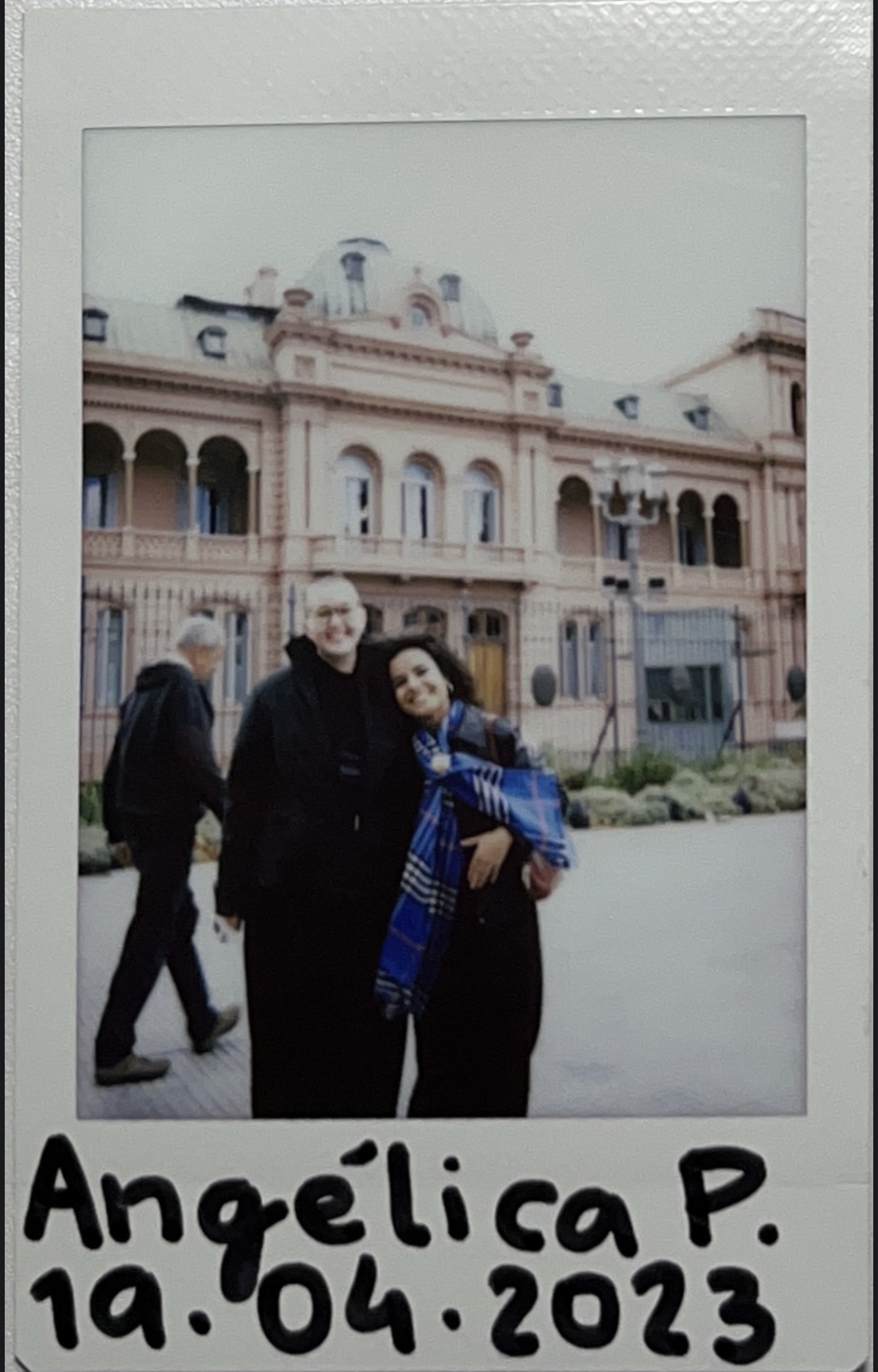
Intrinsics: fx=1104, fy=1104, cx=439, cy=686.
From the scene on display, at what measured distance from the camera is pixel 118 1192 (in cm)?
155

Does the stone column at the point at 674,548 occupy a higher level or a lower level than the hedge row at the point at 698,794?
higher

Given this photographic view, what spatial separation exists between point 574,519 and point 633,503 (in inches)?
3.5

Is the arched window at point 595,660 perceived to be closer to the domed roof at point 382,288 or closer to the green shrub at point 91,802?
the domed roof at point 382,288

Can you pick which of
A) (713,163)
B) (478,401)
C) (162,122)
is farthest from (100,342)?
(713,163)

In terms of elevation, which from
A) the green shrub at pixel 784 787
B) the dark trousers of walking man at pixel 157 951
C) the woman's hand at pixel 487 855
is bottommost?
the dark trousers of walking man at pixel 157 951

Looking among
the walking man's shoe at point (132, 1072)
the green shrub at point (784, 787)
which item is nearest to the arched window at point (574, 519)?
the green shrub at point (784, 787)

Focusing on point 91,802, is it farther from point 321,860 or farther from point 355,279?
point 355,279

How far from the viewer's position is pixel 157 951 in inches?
61.8

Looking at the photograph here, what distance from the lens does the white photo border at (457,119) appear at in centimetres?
157

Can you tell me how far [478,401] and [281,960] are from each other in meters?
0.86

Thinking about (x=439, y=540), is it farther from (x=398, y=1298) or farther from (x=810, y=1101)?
(x=398, y=1298)

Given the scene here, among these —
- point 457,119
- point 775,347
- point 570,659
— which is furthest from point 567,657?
point 457,119

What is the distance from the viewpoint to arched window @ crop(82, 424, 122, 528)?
5.22ft

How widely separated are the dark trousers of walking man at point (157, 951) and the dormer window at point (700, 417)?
951 millimetres
